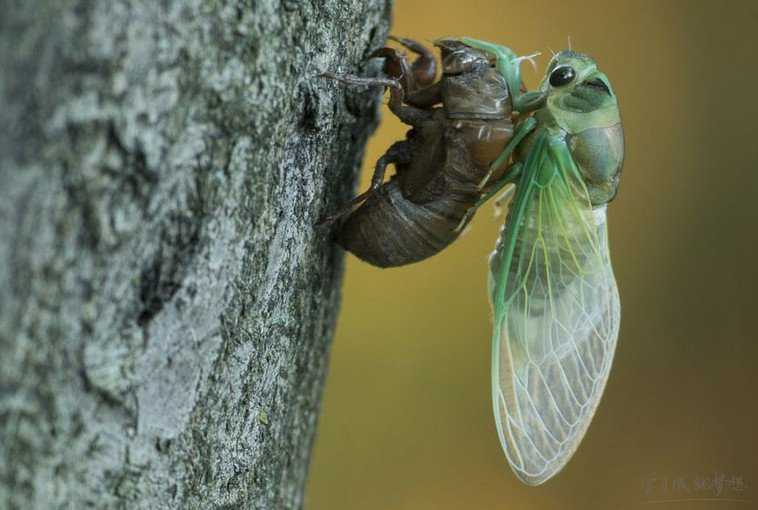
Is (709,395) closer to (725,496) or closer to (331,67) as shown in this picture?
(725,496)

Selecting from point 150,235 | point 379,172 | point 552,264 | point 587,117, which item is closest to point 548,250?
point 552,264

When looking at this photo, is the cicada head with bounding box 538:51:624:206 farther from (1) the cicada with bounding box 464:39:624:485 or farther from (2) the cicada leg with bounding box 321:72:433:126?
(2) the cicada leg with bounding box 321:72:433:126

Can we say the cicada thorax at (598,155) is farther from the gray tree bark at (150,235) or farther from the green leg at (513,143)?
the gray tree bark at (150,235)

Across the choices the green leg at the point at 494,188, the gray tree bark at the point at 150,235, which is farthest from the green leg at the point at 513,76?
the gray tree bark at the point at 150,235

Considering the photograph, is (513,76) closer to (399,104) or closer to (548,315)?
(399,104)

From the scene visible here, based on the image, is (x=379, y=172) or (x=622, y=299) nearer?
(x=379, y=172)

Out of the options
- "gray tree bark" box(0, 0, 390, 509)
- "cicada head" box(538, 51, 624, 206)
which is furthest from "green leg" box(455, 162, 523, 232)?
"gray tree bark" box(0, 0, 390, 509)
